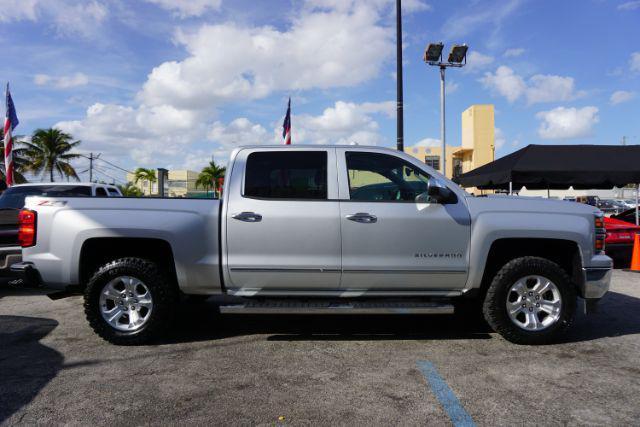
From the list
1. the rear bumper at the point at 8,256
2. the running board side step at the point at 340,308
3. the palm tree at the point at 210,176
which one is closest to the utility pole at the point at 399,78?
the running board side step at the point at 340,308

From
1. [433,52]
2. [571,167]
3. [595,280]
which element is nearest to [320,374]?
[595,280]

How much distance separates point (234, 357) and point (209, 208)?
1401 mm

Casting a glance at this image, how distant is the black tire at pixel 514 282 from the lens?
4430 mm

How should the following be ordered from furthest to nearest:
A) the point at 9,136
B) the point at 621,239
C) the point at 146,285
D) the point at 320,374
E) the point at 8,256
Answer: the point at 9,136 < the point at 621,239 < the point at 8,256 < the point at 146,285 < the point at 320,374

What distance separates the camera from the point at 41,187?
8711mm

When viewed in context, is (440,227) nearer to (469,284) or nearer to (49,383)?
(469,284)

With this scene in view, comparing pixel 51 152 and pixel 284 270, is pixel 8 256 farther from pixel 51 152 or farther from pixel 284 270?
pixel 51 152

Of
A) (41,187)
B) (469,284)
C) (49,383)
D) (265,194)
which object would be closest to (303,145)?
(265,194)

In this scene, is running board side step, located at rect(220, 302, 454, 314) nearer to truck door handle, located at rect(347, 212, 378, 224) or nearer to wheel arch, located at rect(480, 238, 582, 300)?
wheel arch, located at rect(480, 238, 582, 300)

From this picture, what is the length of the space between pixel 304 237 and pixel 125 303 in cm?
Result: 186

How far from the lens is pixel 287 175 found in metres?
4.56

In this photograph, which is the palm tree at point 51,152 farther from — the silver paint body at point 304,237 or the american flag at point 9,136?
the silver paint body at point 304,237

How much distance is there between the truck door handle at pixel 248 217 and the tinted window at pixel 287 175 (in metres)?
0.21

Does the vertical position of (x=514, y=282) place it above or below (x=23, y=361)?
above
